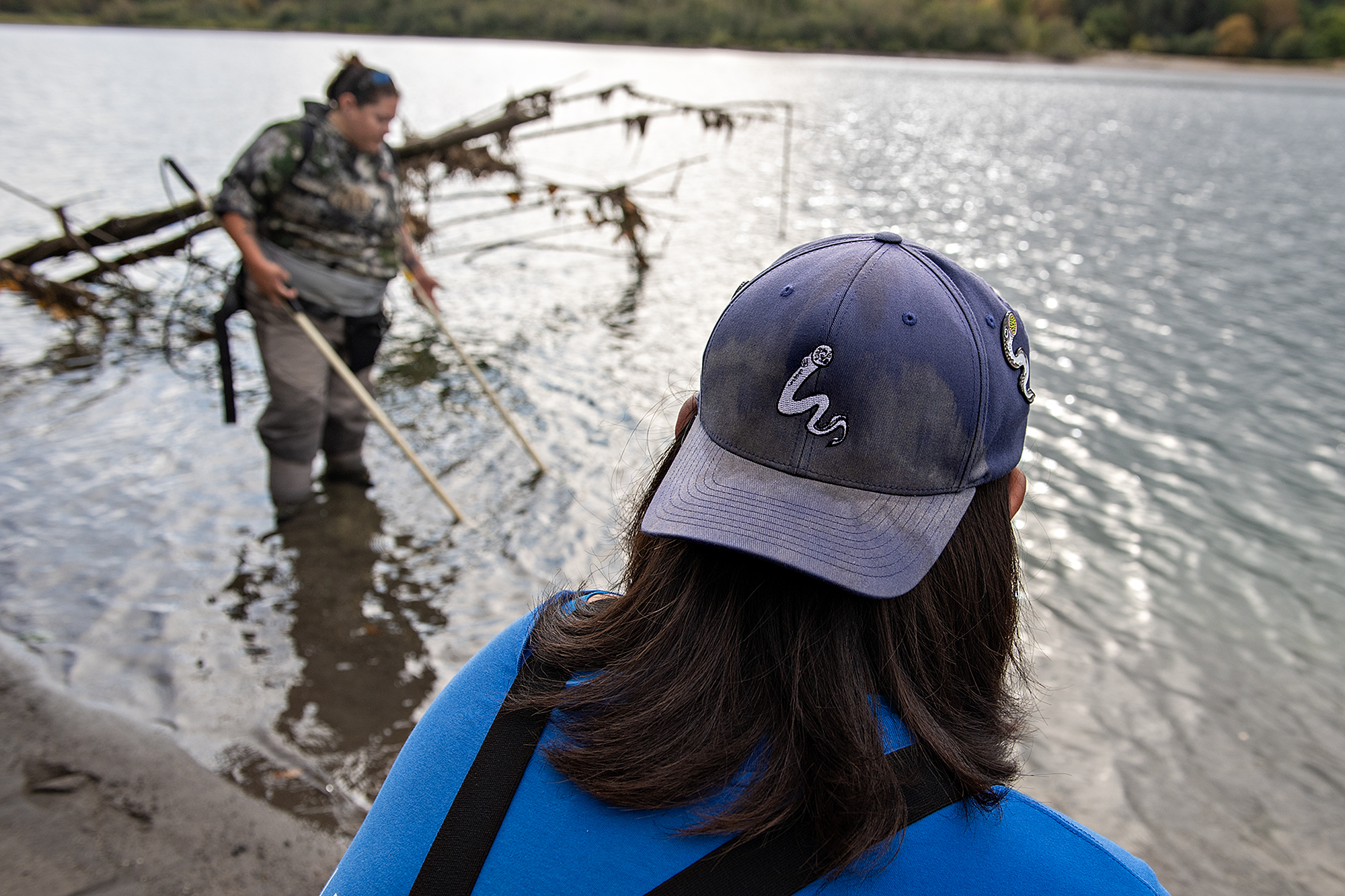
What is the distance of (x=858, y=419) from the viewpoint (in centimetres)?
102

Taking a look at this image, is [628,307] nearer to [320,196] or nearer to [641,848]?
[320,196]

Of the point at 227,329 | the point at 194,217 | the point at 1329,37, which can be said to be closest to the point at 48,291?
the point at 194,217

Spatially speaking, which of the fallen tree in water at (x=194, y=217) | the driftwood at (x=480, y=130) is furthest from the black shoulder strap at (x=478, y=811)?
the driftwood at (x=480, y=130)

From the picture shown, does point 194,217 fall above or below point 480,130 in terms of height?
below

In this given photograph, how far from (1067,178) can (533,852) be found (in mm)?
21972

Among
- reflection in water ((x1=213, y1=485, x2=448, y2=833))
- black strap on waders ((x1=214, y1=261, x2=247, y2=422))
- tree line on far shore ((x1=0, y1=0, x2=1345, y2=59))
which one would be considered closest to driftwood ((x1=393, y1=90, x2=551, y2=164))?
black strap on waders ((x1=214, y1=261, x2=247, y2=422))

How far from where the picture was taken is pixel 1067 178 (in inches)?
779

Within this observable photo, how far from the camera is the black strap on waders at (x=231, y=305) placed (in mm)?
4473

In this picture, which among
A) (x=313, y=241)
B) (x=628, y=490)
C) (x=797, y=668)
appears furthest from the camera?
(x=628, y=490)

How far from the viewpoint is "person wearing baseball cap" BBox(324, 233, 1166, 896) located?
0.84 m

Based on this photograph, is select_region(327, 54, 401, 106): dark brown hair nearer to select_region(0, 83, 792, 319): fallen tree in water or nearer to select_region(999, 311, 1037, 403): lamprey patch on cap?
select_region(0, 83, 792, 319): fallen tree in water

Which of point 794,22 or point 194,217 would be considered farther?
point 794,22

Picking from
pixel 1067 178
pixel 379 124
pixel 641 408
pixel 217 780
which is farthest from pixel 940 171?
pixel 217 780

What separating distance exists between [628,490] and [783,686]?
15.4 ft
